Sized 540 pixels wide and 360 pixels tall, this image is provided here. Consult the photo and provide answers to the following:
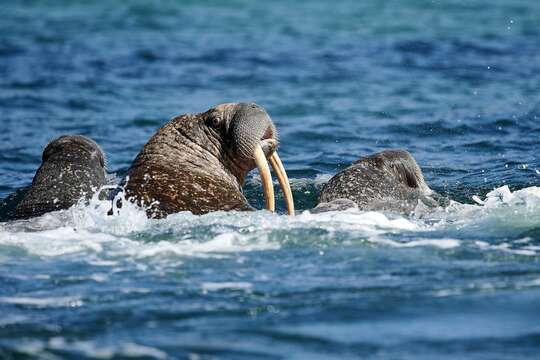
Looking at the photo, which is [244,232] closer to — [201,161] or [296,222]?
[296,222]

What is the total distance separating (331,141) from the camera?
15.8 metres

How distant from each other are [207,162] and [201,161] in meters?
0.05

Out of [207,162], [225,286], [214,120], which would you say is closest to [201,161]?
[207,162]

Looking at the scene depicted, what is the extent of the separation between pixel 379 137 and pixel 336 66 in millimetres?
7171

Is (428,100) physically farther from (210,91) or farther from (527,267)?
(527,267)

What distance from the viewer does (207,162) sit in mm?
9891

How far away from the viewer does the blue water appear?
6.25 meters

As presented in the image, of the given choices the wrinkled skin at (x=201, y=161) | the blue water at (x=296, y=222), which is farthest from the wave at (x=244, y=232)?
the wrinkled skin at (x=201, y=161)

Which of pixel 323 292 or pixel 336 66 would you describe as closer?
pixel 323 292

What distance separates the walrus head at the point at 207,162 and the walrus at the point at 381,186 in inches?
18.5

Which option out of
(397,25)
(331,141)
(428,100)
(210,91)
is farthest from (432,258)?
(397,25)

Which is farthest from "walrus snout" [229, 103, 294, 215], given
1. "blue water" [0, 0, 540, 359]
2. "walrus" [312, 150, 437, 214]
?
"blue water" [0, 0, 540, 359]

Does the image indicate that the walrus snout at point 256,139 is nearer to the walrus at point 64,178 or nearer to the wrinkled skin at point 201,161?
the wrinkled skin at point 201,161

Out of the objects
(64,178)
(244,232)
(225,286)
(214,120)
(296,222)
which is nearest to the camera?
(225,286)
